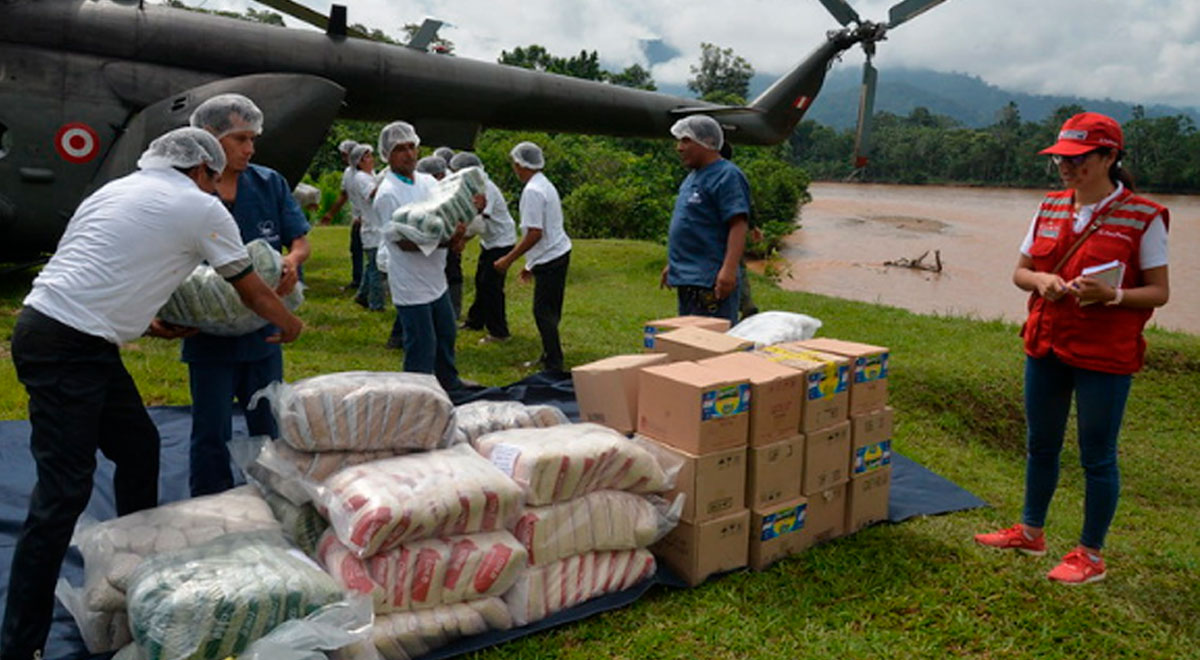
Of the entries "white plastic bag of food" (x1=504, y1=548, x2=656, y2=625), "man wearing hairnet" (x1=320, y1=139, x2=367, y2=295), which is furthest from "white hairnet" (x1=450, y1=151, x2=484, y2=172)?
"white plastic bag of food" (x1=504, y1=548, x2=656, y2=625)

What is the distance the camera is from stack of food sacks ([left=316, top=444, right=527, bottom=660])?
247 centimetres

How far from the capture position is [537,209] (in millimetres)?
5859

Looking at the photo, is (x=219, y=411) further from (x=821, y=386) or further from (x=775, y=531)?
(x=821, y=386)

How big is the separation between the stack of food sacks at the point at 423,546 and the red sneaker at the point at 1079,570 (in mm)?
1989

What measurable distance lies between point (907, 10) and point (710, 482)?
304 inches

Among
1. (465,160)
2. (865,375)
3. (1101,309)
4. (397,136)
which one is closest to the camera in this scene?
(1101,309)

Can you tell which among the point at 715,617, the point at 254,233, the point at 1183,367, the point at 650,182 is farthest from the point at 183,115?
the point at 650,182

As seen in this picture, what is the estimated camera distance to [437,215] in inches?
181

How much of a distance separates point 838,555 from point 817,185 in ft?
220

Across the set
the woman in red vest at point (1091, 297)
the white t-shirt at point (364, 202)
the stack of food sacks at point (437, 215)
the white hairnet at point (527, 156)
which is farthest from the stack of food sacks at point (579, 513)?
the white t-shirt at point (364, 202)

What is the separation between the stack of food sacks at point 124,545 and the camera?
2.38 meters

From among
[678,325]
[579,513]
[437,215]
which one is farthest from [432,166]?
[579,513]

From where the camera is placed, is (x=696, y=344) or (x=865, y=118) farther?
(x=865, y=118)

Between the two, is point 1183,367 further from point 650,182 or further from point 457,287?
point 650,182
